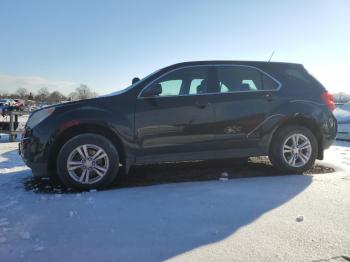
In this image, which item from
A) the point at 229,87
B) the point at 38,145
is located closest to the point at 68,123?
the point at 38,145

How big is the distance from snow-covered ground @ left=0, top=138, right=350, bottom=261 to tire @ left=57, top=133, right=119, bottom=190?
0.26m

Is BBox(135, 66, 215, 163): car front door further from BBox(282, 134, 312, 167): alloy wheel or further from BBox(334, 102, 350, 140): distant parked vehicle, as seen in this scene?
BBox(334, 102, 350, 140): distant parked vehicle

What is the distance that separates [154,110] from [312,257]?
2868mm

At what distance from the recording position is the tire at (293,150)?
539cm

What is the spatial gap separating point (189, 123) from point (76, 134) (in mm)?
1481

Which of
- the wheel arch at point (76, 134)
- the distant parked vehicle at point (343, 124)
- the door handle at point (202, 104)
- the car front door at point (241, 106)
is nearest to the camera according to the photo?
the wheel arch at point (76, 134)

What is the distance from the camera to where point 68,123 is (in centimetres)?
462

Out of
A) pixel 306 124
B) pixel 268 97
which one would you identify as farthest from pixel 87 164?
pixel 306 124

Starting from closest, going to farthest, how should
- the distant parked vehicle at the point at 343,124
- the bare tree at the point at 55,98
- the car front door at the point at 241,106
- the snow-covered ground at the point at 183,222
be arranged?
the snow-covered ground at the point at 183,222 < the car front door at the point at 241,106 < the distant parked vehicle at the point at 343,124 < the bare tree at the point at 55,98

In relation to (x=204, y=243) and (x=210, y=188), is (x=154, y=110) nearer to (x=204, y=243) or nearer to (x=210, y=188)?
(x=210, y=188)

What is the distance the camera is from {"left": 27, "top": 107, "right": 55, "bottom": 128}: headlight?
4713mm

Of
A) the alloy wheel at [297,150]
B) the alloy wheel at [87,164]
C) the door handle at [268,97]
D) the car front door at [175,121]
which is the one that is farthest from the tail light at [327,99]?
the alloy wheel at [87,164]

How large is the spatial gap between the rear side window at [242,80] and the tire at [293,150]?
2.32 feet

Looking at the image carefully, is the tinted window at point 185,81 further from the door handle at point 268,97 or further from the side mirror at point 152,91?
the door handle at point 268,97
